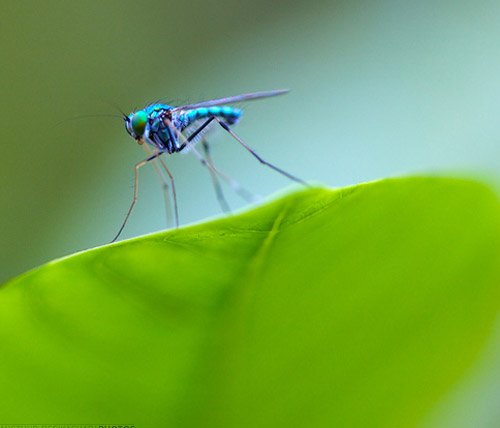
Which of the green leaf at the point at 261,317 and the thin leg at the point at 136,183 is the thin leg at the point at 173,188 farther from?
the green leaf at the point at 261,317

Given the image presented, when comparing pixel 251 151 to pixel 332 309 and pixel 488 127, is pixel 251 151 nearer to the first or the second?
pixel 488 127

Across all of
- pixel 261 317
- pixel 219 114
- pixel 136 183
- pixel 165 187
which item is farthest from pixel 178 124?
pixel 261 317

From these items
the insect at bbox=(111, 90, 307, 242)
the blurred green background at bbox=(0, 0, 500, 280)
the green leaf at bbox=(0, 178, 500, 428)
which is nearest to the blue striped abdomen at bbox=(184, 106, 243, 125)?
the insect at bbox=(111, 90, 307, 242)

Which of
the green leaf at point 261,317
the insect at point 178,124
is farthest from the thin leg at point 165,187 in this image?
the green leaf at point 261,317

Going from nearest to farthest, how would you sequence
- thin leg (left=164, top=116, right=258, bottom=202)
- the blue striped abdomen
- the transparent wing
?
1. thin leg (left=164, top=116, right=258, bottom=202)
2. the transparent wing
3. the blue striped abdomen

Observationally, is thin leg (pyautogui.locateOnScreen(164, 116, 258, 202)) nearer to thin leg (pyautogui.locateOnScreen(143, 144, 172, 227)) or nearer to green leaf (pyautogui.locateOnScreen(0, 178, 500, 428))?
thin leg (pyautogui.locateOnScreen(143, 144, 172, 227))

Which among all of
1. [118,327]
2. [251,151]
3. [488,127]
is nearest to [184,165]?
[251,151]
